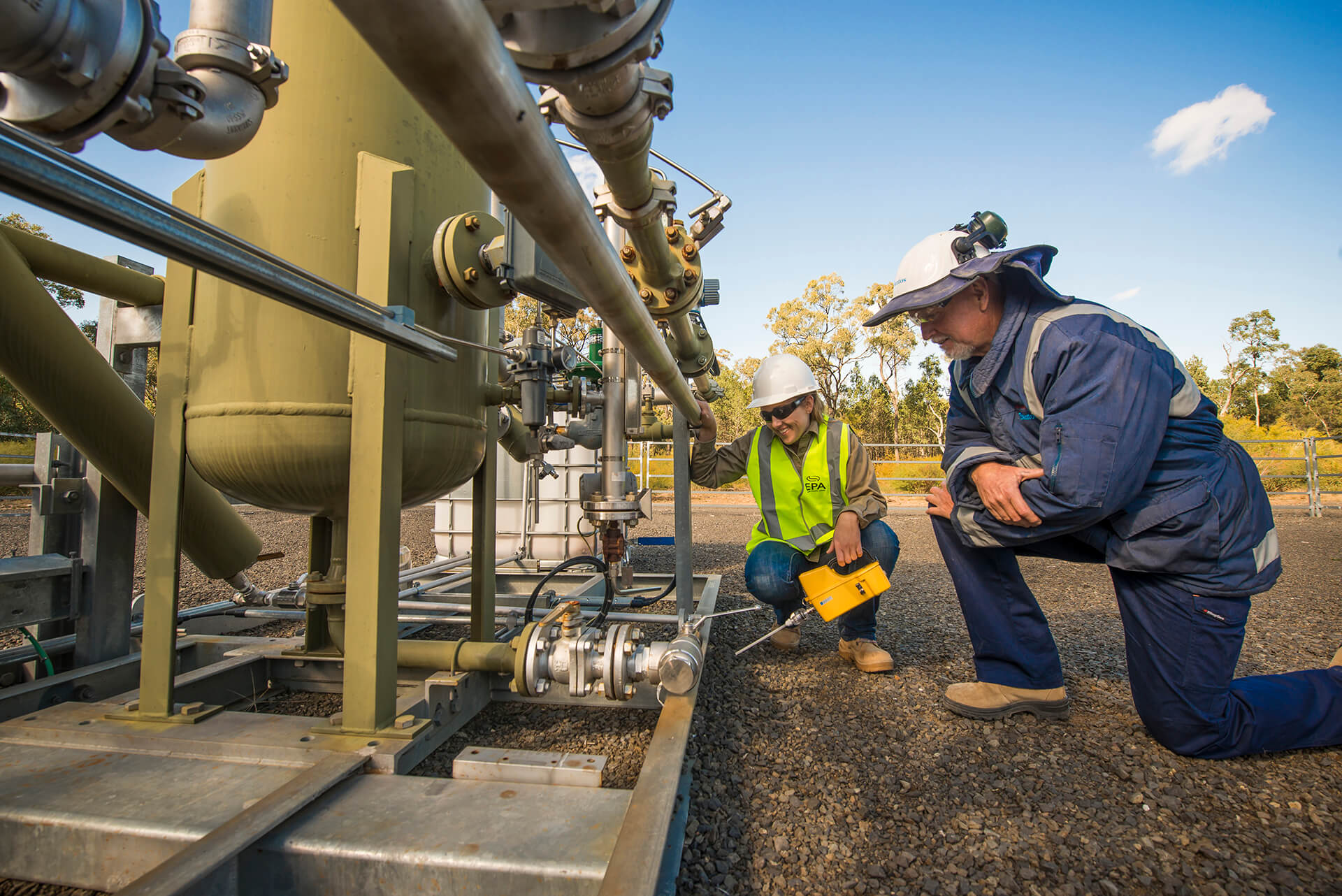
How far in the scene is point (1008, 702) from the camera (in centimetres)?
176

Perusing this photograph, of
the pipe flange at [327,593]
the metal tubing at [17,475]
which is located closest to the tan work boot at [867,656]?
the pipe flange at [327,593]

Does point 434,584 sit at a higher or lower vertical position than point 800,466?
lower

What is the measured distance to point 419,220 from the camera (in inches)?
60.2

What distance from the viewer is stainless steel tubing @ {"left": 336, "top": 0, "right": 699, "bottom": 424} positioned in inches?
14.5

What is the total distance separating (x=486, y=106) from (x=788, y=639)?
7.63ft

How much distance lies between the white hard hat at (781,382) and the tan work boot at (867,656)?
36.0 inches

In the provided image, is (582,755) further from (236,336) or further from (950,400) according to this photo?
(950,400)

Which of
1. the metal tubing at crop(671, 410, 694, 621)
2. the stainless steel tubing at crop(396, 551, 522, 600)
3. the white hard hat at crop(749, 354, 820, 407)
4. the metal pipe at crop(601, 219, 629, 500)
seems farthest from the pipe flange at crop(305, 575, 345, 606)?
the white hard hat at crop(749, 354, 820, 407)

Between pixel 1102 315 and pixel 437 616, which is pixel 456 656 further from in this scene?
pixel 1102 315

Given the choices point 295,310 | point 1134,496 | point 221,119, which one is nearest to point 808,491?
point 1134,496

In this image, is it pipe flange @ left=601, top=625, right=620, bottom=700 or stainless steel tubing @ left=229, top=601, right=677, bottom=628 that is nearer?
pipe flange @ left=601, top=625, right=620, bottom=700

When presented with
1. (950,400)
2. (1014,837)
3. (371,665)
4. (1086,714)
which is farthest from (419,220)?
(1086,714)

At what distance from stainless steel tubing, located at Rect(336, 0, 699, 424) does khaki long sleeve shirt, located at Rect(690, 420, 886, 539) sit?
71.2 inches

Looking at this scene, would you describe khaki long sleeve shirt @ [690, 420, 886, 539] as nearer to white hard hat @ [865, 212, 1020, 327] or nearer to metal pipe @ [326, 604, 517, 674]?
white hard hat @ [865, 212, 1020, 327]
